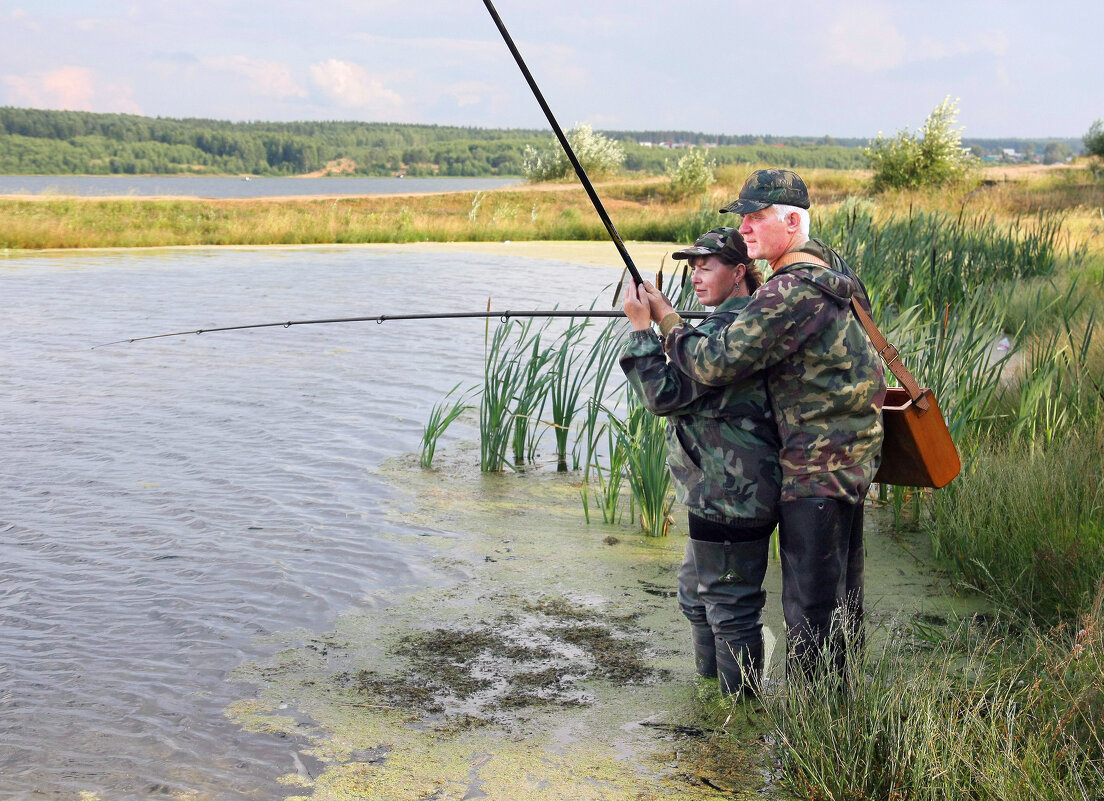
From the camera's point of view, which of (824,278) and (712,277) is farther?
(712,277)

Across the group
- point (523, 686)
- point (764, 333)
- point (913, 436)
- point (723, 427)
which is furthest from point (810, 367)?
point (523, 686)

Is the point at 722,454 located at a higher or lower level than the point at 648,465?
higher

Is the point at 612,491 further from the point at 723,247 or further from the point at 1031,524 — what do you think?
the point at 723,247

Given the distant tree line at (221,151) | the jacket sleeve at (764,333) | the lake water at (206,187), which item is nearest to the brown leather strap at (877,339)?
the jacket sleeve at (764,333)

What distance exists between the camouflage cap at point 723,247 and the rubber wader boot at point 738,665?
107 cm

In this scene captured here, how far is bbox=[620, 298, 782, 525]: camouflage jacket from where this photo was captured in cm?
273

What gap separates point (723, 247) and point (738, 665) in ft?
3.84

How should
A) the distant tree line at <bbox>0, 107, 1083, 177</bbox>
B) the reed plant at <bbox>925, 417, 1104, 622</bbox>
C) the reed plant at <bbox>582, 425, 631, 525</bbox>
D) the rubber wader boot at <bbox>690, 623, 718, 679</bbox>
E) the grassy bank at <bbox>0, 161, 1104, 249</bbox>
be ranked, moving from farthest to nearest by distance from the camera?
1. the distant tree line at <bbox>0, 107, 1083, 177</bbox>
2. the grassy bank at <bbox>0, 161, 1104, 249</bbox>
3. the reed plant at <bbox>582, 425, 631, 525</bbox>
4. the reed plant at <bbox>925, 417, 1104, 622</bbox>
5. the rubber wader boot at <bbox>690, 623, 718, 679</bbox>

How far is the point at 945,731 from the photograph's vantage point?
7.89 feet

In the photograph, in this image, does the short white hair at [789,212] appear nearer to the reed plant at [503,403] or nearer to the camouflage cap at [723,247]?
the camouflage cap at [723,247]

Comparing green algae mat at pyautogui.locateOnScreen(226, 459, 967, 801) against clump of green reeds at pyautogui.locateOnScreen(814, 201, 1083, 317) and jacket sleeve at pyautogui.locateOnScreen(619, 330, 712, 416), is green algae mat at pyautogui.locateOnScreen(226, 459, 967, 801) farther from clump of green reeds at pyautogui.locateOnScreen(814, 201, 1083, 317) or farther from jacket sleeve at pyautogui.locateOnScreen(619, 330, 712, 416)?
clump of green reeds at pyautogui.locateOnScreen(814, 201, 1083, 317)

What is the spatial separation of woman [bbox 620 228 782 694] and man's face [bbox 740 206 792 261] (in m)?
0.15

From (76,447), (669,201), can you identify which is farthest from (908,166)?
(76,447)

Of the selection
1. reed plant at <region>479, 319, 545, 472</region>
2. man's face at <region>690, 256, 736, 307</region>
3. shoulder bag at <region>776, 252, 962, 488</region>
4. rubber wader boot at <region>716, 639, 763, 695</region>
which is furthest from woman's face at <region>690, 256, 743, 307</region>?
reed plant at <region>479, 319, 545, 472</region>
